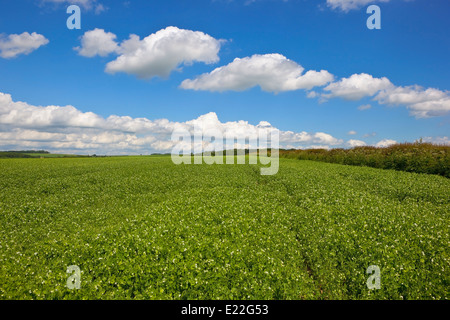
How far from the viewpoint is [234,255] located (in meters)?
9.91

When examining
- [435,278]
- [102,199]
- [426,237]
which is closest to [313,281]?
[435,278]

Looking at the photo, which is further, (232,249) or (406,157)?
(406,157)

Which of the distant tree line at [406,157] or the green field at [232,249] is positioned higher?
the distant tree line at [406,157]

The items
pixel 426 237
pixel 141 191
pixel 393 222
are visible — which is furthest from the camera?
pixel 141 191

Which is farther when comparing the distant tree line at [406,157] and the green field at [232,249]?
the distant tree line at [406,157]

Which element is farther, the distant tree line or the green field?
the distant tree line

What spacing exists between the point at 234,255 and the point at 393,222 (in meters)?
9.55

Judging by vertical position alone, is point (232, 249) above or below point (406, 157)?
below

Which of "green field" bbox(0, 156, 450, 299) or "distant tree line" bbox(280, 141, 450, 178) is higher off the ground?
"distant tree line" bbox(280, 141, 450, 178)

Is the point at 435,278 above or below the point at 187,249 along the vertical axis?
below
